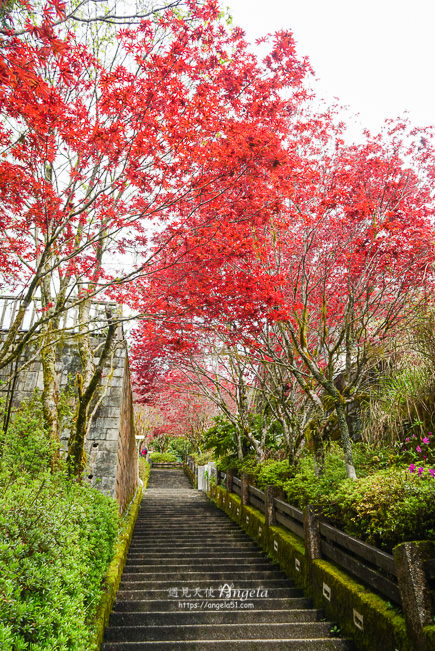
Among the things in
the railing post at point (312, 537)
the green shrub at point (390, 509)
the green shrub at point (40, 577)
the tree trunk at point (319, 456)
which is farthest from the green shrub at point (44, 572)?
the tree trunk at point (319, 456)

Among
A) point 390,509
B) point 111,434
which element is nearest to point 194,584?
point 390,509

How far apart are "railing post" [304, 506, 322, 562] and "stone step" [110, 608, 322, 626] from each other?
2.32ft

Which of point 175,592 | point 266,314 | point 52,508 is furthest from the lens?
point 266,314

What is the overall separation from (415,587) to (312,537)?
234 cm

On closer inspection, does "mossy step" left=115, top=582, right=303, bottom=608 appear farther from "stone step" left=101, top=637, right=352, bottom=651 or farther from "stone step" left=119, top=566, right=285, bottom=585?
"stone step" left=101, top=637, right=352, bottom=651

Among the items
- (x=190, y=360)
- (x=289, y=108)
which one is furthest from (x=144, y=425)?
(x=289, y=108)

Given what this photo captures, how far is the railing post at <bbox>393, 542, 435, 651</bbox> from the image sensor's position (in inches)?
134

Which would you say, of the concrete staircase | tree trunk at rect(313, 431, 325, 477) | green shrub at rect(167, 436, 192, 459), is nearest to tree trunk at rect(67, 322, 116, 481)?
the concrete staircase

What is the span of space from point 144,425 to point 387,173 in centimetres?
2874

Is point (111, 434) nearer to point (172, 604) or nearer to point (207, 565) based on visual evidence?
point (207, 565)

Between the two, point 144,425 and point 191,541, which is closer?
point 191,541

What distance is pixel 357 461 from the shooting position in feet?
25.8

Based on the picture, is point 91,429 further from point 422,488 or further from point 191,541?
point 422,488

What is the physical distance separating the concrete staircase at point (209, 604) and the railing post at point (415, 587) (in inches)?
48.3
